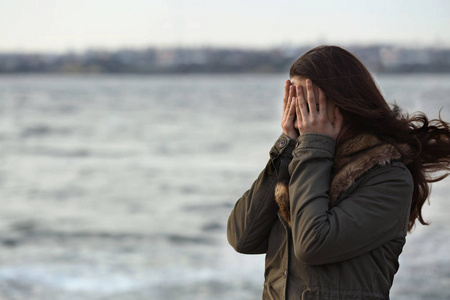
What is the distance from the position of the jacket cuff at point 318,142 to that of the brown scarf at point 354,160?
0.05 metres

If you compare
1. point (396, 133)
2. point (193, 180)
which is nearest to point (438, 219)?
point (193, 180)

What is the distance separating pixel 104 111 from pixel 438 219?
140 feet

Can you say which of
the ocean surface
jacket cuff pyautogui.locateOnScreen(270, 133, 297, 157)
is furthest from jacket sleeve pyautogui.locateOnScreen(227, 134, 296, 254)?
the ocean surface

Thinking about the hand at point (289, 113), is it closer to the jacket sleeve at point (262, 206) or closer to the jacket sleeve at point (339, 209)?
the jacket sleeve at point (262, 206)

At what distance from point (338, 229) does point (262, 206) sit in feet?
1.15

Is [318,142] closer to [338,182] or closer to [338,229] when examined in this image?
[338,182]

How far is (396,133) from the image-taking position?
6.87 feet

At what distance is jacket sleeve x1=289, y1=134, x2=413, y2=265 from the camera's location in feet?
6.32

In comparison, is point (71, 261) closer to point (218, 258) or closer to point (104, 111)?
point (218, 258)

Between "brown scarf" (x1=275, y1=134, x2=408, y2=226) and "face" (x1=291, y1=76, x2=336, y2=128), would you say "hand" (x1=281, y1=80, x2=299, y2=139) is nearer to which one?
"face" (x1=291, y1=76, x2=336, y2=128)

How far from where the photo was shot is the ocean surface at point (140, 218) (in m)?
8.60

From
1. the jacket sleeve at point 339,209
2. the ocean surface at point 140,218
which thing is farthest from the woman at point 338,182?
the ocean surface at point 140,218

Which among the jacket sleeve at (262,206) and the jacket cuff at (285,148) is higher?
the jacket cuff at (285,148)

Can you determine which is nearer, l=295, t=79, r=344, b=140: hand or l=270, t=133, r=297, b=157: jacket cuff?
l=295, t=79, r=344, b=140: hand
